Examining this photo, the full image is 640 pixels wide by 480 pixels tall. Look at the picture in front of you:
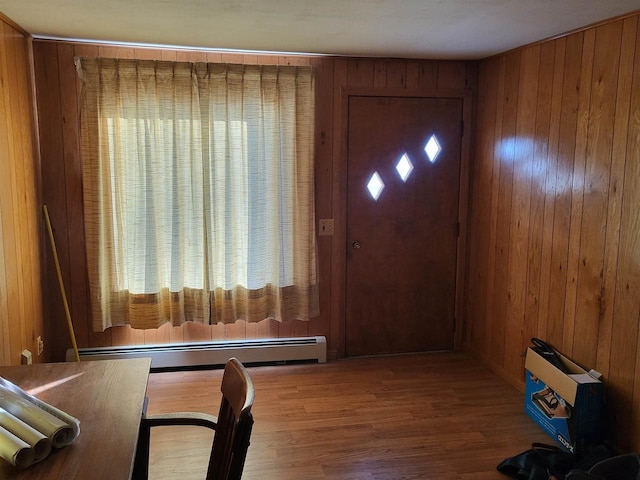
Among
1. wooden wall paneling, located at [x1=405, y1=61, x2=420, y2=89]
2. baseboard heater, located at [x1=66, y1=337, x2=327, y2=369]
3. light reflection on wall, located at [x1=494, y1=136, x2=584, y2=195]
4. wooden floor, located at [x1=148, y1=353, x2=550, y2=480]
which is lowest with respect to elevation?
wooden floor, located at [x1=148, y1=353, x2=550, y2=480]

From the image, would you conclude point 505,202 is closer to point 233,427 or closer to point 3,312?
point 233,427

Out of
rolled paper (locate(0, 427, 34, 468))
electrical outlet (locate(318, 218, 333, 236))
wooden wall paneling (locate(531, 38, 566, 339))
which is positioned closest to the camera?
rolled paper (locate(0, 427, 34, 468))

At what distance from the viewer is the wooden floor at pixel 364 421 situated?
277cm

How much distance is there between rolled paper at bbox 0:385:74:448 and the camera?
58.5 inches

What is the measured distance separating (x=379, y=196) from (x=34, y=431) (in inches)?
121

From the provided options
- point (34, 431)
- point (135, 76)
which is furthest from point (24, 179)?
point (34, 431)

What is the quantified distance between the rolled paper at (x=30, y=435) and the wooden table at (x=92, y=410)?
0.08 ft

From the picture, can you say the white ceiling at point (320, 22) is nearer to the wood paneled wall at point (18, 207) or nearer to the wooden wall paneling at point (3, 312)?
the wood paneled wall at point (18, 207)

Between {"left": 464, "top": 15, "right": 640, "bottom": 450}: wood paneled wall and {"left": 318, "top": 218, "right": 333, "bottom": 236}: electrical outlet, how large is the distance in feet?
3.73

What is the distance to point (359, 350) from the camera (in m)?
4.29

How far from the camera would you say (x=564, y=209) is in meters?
3.19

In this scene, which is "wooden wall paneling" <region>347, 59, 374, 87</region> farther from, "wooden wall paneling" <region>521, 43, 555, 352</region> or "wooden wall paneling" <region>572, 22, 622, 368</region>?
"wooden wall paneling" <region>572, 22, 622, 368</region>

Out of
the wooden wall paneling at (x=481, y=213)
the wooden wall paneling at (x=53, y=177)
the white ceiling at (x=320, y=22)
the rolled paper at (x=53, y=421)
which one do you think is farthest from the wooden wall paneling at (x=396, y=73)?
the rolled paper at (x=53, y=421)

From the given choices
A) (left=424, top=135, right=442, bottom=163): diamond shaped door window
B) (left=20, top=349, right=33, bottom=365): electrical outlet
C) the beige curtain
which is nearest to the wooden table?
(left=20, top=349, right=33, bottom=365): electrical outlet
